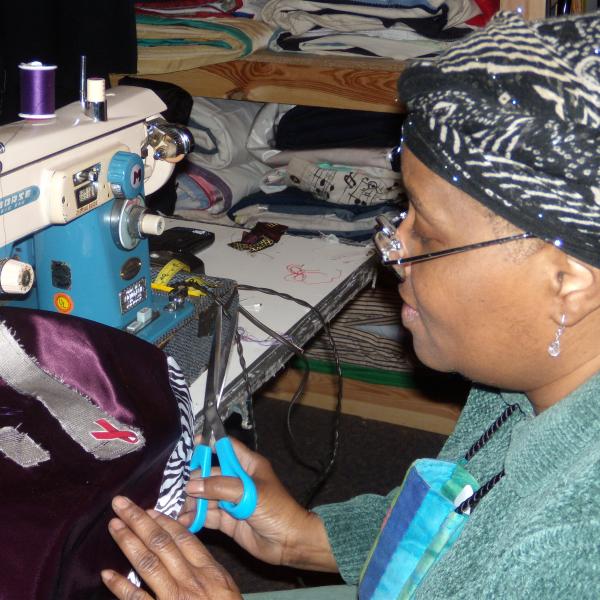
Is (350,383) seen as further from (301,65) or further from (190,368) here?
(190,368)

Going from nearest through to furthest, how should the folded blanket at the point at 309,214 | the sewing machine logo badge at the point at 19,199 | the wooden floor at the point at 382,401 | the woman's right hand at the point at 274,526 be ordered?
the sewing machine logo badge at the point at 19,199
the woman's right hand at the point at 274,526
the folded blanket at the point at 309,214
the wooden floor at the point at 382,401

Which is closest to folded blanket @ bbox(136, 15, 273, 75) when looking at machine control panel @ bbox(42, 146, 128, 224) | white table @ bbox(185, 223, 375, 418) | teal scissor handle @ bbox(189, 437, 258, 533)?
white table @ bbox(185, 223, 375, 418)

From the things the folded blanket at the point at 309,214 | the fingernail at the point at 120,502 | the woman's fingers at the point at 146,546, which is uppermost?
A: the fingernail at the point at 120,502

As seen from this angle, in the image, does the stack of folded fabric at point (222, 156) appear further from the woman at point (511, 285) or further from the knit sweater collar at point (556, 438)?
the knit sweater collar at point (556, 438)

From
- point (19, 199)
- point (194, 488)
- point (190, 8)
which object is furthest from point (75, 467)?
point (190, 8)

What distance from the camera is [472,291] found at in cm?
90

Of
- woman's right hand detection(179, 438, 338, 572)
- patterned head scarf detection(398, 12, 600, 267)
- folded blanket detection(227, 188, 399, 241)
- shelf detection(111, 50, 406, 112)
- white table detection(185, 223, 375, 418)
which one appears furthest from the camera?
folded blanket detection(227, 188, 399, 241)

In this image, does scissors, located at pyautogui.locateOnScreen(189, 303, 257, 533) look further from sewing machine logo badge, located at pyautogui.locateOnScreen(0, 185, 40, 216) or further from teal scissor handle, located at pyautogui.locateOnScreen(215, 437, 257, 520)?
sewing machine logo badge, located at pyautogui.locateOnScreen(0, 185, 40, 216)

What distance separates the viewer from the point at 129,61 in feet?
6.96

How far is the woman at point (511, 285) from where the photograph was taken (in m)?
0.79

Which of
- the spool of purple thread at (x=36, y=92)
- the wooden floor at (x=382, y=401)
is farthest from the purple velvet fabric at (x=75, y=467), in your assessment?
the wooden floor at (x=382, y=401)

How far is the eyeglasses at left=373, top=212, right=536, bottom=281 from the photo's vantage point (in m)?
0.85

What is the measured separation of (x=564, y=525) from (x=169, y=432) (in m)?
0.44

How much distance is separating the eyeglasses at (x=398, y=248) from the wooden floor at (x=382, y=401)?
1582 mm
